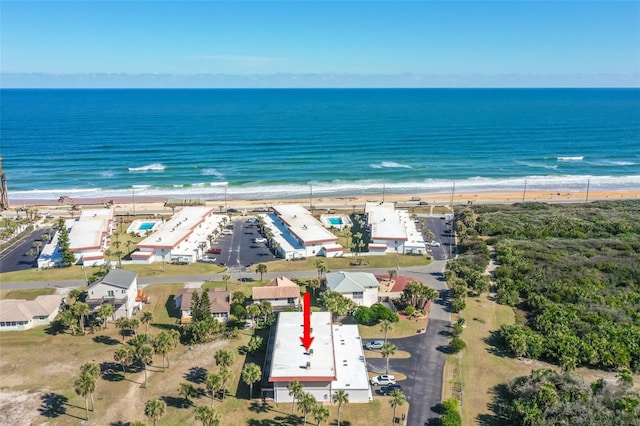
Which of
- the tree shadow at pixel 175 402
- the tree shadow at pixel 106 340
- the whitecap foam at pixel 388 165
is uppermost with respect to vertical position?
the whitecap foam at pixel 388 165

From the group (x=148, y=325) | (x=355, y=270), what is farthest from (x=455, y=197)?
(x=148, y=325)

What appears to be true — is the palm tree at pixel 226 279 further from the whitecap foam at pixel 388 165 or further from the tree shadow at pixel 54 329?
the whitecap foam at pixel 388 165

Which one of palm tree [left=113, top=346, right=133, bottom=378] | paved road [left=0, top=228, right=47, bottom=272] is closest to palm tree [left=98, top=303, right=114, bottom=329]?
palm tree [left=113, top=346, right=133, bottom=378]

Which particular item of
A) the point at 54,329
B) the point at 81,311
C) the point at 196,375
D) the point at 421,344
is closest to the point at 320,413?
the point at 196,375

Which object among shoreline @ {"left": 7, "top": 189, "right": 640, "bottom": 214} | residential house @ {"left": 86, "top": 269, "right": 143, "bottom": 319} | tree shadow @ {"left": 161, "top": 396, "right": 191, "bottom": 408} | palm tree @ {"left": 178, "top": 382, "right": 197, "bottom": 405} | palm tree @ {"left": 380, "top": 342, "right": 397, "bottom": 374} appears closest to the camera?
palm tree @ {"left": 178, "top": 382, "right": 197, "bottom": 405}

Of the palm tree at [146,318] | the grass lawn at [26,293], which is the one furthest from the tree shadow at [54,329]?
the palm tree at [146,318]

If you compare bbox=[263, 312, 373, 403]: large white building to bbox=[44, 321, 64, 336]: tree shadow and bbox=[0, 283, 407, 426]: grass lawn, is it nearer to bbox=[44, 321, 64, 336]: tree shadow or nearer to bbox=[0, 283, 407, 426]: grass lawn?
bbox=[0, 283, 407, 426]: grass lawn

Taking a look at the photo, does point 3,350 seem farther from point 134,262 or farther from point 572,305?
point 572,305
